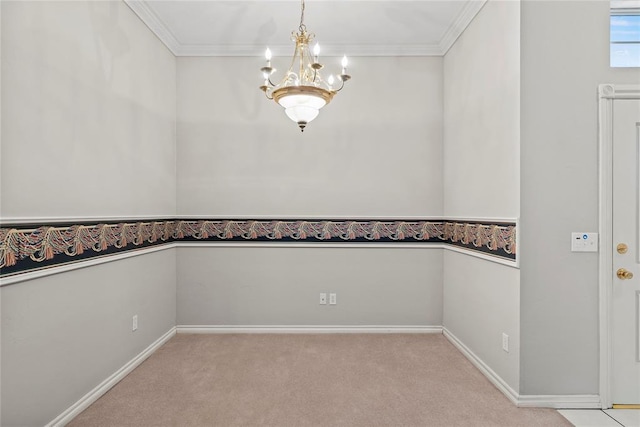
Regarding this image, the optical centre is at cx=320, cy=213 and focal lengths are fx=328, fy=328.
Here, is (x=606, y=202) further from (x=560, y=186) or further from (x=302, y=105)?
(x=302, y=105)

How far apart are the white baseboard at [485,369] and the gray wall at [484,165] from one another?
34mm

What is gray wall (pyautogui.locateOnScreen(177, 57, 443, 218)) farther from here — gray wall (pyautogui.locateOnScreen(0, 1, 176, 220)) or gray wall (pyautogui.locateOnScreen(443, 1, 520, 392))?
gray wall (pyautogui.locateOnScreen(0, 1, 176, 220))

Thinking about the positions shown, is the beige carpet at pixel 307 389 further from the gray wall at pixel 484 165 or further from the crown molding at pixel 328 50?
the crown molding at pixel 328 50

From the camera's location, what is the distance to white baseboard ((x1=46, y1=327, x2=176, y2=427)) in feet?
6.46

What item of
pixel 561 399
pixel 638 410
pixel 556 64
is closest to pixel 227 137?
pixel 556 64

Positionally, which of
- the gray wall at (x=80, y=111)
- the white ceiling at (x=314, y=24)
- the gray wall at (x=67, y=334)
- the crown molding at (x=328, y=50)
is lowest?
the gray wall at (x=67, y=334)

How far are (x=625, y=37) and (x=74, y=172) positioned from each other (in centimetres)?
372

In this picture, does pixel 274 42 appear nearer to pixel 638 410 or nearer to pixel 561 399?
pixel 561 399

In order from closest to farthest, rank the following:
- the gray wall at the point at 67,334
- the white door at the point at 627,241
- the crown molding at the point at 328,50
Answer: the gray wall at the point at 67,334 → the white door at the point at 627,241 → the crown molding at the point at 328,50

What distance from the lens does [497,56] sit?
2438 millimetres

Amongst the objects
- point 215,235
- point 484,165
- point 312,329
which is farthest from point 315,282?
point 484,165

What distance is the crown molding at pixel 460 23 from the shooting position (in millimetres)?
2704

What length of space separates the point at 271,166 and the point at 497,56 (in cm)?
221

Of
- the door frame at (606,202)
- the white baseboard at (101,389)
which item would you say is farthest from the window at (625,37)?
the white baseboard at (101,389)
